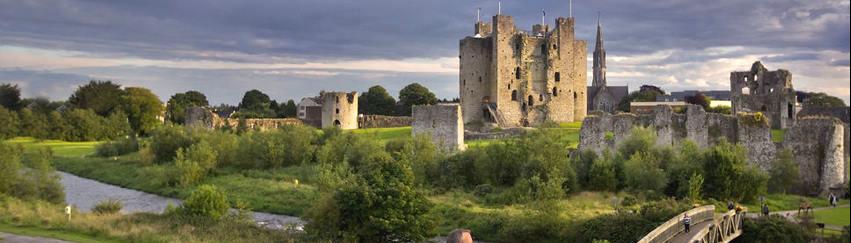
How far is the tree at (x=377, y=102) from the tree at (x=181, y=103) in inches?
715

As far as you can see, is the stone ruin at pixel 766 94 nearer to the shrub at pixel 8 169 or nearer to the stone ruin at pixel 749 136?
the stone ruin at pixel 749 136

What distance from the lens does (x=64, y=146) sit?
63250mm

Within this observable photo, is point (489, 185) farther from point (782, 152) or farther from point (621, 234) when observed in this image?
point (782, 152)

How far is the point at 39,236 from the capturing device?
23094 millimetres

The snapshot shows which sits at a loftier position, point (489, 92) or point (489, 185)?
point (489, 92)

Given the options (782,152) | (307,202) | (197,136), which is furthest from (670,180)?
(197,136)

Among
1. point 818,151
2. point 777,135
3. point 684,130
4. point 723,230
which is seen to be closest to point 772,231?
point 723,230

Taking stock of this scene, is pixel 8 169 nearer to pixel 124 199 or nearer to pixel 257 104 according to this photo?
pixel 124 199

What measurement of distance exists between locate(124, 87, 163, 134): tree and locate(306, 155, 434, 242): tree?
5345cm

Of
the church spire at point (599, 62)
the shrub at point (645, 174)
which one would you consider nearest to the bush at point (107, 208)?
the shrub at point (645, 174)

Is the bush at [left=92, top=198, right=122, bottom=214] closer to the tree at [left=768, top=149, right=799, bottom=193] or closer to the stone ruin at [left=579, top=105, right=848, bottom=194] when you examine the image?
the stone ruin at [left=579, top=105, right=848, bottom=194]

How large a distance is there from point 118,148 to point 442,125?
27428mm

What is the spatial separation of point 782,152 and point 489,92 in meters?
25.6

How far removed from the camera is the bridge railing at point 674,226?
61.4ft
